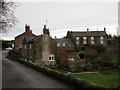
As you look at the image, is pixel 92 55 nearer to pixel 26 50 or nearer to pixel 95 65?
pixel 95 65

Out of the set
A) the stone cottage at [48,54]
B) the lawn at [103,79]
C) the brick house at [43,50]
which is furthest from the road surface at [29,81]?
the brick house at [43,50]

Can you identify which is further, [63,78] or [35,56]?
[35,56]

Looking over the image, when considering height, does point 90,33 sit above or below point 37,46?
above

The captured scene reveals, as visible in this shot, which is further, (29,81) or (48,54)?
(48,54)

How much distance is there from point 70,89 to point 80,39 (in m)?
63.2

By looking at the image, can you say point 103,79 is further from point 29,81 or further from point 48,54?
point 48,54

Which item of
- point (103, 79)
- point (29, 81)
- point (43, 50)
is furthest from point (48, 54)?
point (29, 81)

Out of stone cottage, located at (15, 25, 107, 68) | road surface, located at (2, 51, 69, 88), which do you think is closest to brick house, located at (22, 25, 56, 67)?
stone cottage, located at (15, 25, 107, 68)

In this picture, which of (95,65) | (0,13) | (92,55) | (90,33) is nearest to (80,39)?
(90,33)

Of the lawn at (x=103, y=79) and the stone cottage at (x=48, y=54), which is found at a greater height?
the stone cottage at (x=48, y=54)

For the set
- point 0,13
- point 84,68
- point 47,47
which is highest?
point 0,13

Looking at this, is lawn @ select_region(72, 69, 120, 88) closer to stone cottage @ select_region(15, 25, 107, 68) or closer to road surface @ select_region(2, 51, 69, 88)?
road surface @ select_region(2, 51, 69, 88)

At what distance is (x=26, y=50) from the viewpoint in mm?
59688

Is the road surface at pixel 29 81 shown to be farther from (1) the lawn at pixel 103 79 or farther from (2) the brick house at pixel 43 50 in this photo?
(2) the brick house at pixel 43 50
